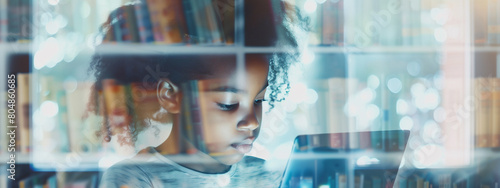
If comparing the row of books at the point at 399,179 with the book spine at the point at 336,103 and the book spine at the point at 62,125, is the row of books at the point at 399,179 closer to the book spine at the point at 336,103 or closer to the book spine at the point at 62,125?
the book spine at the point at 336,103

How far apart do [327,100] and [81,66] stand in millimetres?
749

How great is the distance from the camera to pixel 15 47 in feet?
3.68

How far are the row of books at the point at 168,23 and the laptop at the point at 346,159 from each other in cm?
42

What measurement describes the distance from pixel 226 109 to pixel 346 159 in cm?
42

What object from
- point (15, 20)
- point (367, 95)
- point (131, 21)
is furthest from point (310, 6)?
point (15, 20)

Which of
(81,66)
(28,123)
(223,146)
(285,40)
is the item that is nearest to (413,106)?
(285,40)

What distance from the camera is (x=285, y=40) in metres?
1.17

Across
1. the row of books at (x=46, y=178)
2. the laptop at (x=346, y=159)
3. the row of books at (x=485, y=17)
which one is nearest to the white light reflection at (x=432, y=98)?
the laptop at (x=346, y=159)

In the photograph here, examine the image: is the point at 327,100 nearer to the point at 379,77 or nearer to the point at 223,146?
the point at 379,77

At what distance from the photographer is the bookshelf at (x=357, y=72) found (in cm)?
112

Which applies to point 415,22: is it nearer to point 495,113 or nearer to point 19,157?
point 495,113

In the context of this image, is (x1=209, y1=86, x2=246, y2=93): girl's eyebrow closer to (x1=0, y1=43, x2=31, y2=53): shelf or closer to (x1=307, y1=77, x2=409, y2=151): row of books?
(x1=307, y1=77, x2=409, y2=151): row of books

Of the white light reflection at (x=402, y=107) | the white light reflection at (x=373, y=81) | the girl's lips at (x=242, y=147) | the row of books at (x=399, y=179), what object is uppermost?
the white light reflection at (x=373, y=81)

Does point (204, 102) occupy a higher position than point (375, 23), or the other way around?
point (375, 23)
